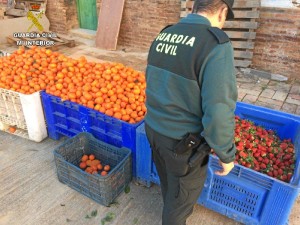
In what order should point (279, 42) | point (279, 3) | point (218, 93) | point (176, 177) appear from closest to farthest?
point (218, 93) < point (176, 177) < point (279, 3) < point (279, 42)

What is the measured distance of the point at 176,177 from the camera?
2.06 m

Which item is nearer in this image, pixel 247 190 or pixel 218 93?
pixel 218 93

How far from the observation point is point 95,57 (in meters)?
7.24

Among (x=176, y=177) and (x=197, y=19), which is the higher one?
(x=197, y=19)

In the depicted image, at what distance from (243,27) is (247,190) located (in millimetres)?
4437

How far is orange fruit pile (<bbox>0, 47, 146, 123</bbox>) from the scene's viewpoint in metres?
3.38

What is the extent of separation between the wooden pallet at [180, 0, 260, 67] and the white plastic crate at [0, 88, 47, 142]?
4.23m

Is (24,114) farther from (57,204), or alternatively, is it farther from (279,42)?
(279,42)

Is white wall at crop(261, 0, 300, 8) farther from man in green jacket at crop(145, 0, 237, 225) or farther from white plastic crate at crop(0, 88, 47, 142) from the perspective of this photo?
white plastic crate at crop(0, 88, 47, 142)

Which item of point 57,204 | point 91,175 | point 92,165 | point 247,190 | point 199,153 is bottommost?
point 57,204

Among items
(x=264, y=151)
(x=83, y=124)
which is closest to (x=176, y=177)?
(x=264, y=151)

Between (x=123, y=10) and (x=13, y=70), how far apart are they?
4374 millimetres

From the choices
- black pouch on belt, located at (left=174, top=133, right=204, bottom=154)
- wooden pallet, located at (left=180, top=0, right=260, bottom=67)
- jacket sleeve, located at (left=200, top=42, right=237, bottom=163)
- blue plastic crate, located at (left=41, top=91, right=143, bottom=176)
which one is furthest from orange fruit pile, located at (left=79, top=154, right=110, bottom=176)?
wooden pallet, located at (left=180, top=0, right=260, bottom=67)

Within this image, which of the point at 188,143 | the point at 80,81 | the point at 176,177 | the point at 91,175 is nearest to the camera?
the point at 188,143
